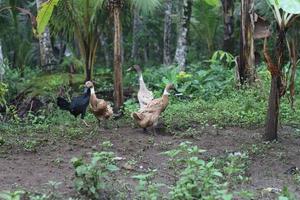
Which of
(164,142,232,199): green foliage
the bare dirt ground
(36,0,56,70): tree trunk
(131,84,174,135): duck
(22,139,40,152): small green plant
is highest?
(36,0,56,70): tree trunk

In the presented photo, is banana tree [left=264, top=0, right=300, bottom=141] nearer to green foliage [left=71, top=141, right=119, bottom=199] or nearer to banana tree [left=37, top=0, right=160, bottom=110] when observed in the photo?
banana tree [left=37, top=0, right=160, bottom=110]

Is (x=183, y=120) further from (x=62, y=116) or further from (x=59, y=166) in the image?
(x=59, y=166)

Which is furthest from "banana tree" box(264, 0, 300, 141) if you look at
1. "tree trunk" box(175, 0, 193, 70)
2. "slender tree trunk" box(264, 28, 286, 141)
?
"tree trunk" box(175, 0, 193, 70)

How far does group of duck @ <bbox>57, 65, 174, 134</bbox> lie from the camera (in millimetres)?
7988

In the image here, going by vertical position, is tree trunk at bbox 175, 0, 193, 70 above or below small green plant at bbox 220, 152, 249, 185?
above

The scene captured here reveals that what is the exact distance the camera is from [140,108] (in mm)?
8633

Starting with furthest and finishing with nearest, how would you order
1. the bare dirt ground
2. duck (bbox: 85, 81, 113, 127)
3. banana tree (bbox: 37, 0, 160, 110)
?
banana tree (bbox: 37, 0, 160, 110), duck (bbox: 85, 81, 113, 127), the bare dirt ground

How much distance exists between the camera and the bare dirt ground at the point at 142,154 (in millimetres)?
5869

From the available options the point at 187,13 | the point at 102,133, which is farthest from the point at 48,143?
the point at 187,13

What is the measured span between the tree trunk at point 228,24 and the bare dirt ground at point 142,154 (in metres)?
6.83

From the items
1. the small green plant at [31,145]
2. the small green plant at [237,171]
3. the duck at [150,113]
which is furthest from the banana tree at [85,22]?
the small green plant at [237,171]

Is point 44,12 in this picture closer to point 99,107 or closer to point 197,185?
point 99,107

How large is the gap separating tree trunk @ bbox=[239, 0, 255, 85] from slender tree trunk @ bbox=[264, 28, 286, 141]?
359cm

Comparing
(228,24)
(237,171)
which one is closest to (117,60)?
(237,171)
